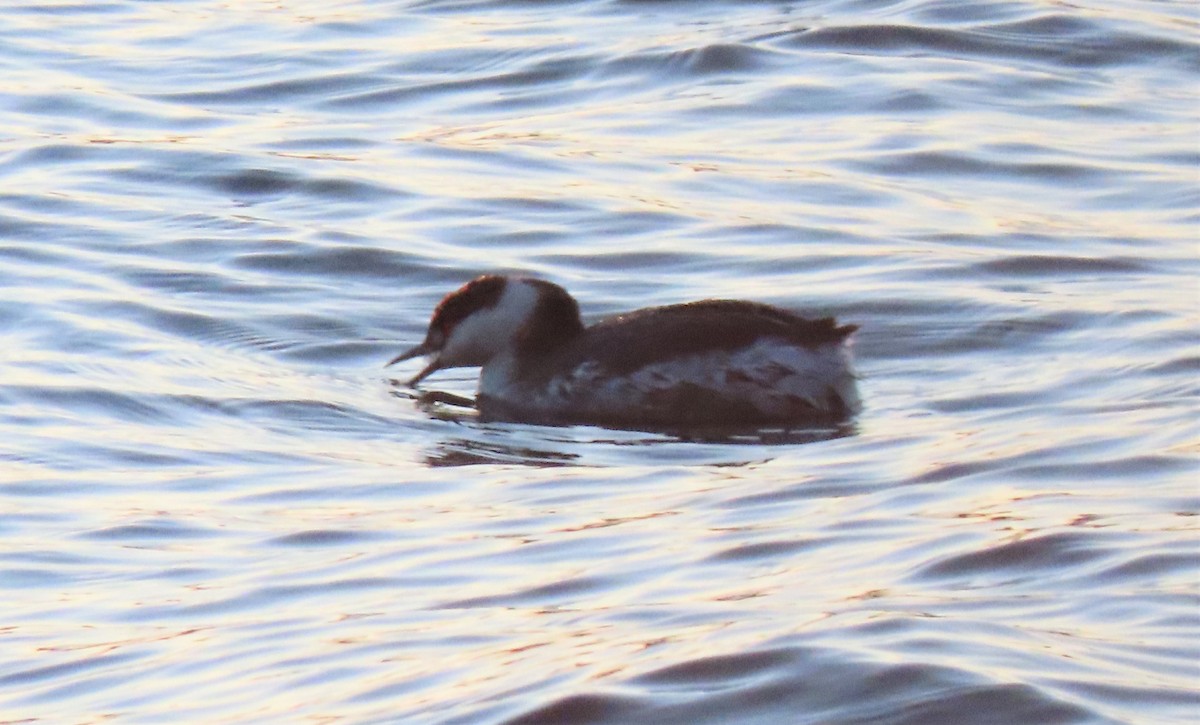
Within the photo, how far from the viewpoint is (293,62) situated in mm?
16016

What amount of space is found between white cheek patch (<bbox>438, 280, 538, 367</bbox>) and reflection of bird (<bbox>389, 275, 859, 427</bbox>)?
0.70 ft

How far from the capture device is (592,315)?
10.5m

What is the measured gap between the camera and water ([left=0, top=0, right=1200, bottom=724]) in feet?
16.7

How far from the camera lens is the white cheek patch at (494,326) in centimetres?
934

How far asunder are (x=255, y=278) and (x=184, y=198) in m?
1.75

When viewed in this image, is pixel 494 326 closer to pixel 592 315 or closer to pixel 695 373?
pixel 695 373

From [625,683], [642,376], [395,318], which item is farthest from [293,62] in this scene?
[625,683]

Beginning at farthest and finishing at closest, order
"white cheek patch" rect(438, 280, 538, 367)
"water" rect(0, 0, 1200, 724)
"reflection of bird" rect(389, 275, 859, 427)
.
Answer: "white cheek patch" rect(438, 280, 538, 367)
"reflection of bird" rect(389, 275, 859, 427)
"water" rect(0, 0, 1200, 724)

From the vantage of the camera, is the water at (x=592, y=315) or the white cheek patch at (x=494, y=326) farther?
the white cheek patch at (x=494, y=326)

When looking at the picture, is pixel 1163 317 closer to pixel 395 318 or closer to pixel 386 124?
pixel 395 318

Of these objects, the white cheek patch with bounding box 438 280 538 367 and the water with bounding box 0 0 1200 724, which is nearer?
the water with bounding box 0 0 1200 724

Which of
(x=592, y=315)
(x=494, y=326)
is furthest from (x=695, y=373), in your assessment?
(x=592, y=315)

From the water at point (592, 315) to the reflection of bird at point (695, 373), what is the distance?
0.24 m

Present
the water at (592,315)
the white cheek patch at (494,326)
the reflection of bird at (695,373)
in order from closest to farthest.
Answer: the water at (592,315) → the reflection of bird at (695,373) → the white cheek patch at (494,326)
